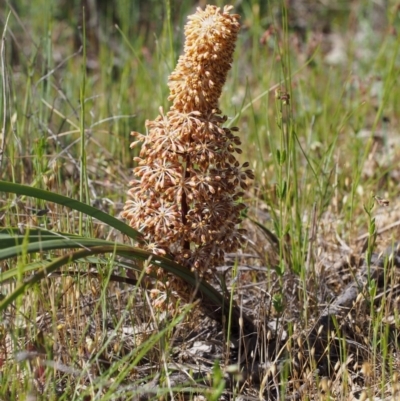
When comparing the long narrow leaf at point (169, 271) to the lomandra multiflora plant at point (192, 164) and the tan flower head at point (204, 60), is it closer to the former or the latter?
the lomandra multiflora plant at point (192, 164)

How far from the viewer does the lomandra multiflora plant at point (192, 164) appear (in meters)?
1.94

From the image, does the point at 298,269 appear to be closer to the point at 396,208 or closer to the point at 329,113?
the point at 396,208

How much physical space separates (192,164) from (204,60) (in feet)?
0.98

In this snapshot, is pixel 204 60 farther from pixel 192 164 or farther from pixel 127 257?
pixel 127 257

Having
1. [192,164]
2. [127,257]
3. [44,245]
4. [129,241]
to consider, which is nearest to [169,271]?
[127,257]

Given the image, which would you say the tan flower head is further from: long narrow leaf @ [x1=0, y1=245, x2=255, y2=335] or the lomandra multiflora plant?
long narrow leaf @ [x1=0, y1=245, x2=255, y2=335]

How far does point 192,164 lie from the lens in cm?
202

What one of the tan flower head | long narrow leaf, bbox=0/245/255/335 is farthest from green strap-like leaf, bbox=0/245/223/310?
the tan flower head

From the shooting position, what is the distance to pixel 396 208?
10.5ft

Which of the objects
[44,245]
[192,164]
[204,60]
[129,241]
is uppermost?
[204,60]

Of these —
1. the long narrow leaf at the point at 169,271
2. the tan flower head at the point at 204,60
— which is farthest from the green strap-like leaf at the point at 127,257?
the tan flower head at the point at 204,60

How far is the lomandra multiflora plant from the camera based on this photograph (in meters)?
1.94

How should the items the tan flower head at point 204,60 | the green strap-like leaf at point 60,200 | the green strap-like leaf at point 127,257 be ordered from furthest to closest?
the tan flower head at point 204,60, the green strap-like leaf at point 60,200, the green strap-like leaf at point 127,257

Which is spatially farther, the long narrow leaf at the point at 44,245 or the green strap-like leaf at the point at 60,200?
the green strap-like leaf at the point at 60,200
